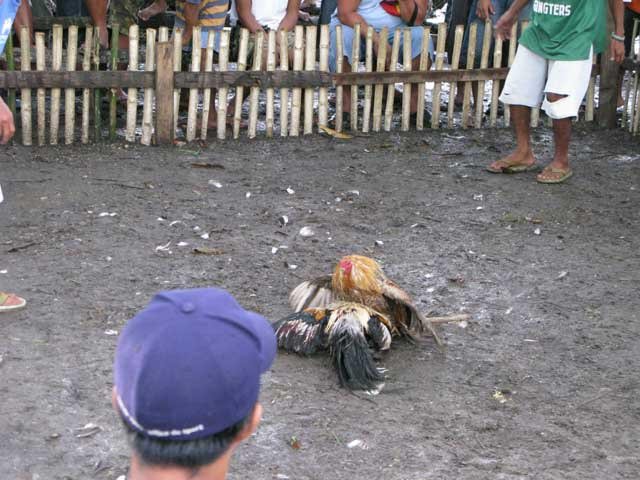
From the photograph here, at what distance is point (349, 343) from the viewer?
4102 mm

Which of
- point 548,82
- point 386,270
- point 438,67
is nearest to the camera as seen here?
point 386,270

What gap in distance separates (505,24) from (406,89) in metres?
1.25

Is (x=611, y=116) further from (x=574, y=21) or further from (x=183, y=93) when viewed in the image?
(x=183, y=93)

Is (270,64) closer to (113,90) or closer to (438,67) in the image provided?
(113,90)

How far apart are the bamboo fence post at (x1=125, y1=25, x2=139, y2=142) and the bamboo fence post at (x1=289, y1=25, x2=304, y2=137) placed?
129 cm

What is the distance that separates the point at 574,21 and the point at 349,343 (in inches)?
140

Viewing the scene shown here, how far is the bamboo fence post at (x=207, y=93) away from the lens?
25.6ft

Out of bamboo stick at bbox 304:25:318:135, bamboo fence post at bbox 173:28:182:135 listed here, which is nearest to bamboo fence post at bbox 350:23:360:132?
bamboo stick at bbox 304:25:318:135

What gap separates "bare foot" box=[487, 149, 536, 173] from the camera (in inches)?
288

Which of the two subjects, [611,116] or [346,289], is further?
[611,116]

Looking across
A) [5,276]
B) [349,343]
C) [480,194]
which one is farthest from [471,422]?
[480,194]

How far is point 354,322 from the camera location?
13.7 ft

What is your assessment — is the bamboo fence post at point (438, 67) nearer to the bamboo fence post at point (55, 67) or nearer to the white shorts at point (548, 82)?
the white shorts at point (548, 82)


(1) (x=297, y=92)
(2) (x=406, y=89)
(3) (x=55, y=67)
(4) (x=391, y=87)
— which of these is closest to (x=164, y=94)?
(3) (x=55, y=67)
